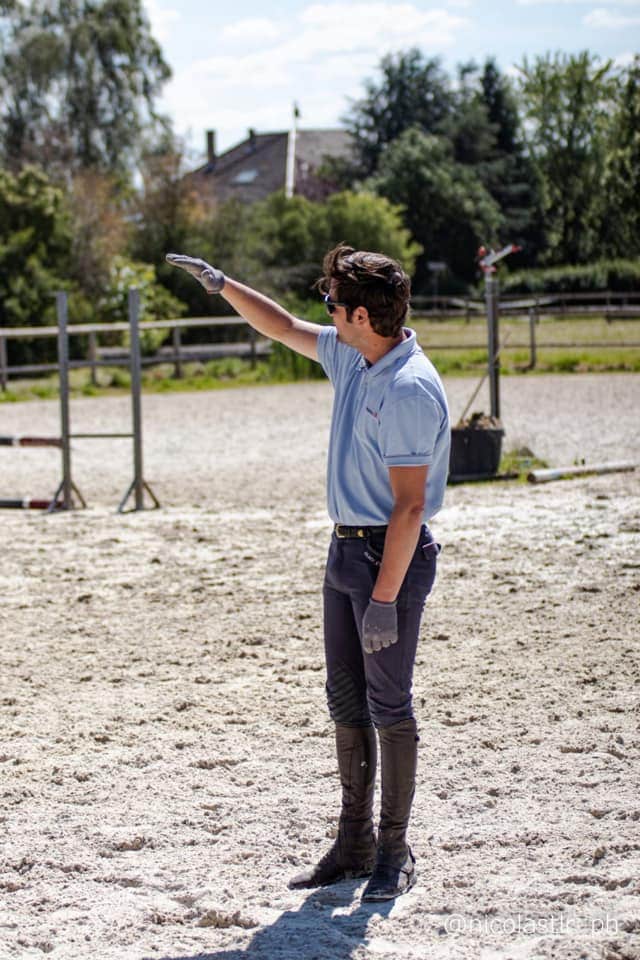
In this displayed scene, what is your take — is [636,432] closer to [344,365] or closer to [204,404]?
[204,404]

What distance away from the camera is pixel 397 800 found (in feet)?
10.4

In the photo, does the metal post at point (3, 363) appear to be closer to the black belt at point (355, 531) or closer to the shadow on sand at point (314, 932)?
the black belt at point (355, 531)

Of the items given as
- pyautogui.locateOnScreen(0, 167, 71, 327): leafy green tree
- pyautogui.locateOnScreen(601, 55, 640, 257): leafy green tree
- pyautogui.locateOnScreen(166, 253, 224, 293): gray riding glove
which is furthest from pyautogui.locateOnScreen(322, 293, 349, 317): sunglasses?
pyautogui.locateOnScreen(601, 55, 640, 257): leafy green tree

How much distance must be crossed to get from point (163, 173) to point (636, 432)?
19.2 metres

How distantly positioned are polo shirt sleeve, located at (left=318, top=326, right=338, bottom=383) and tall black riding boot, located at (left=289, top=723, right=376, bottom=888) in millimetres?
943

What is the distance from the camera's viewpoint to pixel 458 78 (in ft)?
163

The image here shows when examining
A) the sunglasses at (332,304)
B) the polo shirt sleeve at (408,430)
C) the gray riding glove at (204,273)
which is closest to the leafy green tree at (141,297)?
the gray riding glove at (204,273)

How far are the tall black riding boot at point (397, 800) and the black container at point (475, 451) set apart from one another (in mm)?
6883

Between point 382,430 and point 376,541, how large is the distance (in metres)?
0.31

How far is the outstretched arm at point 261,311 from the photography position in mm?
3473

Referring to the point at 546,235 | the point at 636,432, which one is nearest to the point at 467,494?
the point at 636,432

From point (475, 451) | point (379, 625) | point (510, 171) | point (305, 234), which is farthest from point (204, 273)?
point (510, 171)

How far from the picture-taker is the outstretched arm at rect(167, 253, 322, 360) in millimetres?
3473

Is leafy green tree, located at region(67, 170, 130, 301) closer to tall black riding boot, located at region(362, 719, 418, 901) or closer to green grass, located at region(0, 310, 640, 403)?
green grass, located at region(0, 310, 640, 403)
